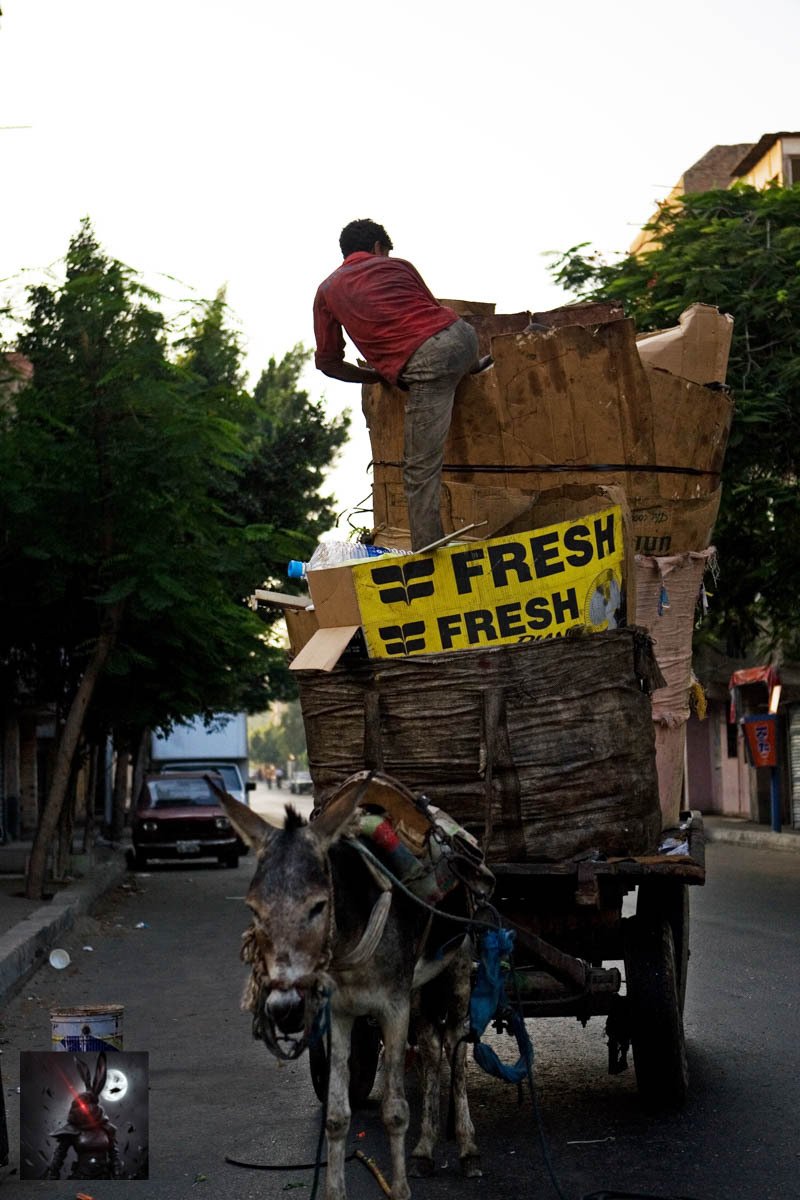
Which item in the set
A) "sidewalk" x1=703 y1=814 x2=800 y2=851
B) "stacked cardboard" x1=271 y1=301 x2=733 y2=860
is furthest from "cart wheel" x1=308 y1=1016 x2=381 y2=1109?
"sidewalk" x1=703 y1=814 x2=800 y2=851

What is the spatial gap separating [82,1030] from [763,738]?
28.8m

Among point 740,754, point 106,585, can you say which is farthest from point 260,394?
point 106,585

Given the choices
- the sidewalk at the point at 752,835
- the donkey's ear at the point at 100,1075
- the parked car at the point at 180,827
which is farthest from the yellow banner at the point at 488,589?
the sidewalk at the point at 752,835

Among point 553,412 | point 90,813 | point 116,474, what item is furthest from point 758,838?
point 553,412

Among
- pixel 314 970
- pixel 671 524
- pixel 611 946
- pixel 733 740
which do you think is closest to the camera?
pixel 314 970

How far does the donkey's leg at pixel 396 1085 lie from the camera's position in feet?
17.8

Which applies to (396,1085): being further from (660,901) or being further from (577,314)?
(577,314)

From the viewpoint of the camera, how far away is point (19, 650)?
20.9 metres

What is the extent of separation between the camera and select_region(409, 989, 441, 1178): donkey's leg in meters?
6.21

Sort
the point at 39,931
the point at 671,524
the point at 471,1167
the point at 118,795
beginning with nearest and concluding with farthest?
the point at 471,1167 → the point at 671,524 → the point at 39,931 → the point at 118,795

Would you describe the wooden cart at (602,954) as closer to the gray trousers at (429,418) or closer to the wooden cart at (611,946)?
the wooden cart at (611,946)

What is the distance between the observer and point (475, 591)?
651 centimetres

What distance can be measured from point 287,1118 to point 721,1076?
2.16 m

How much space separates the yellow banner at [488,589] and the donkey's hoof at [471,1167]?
6.46 ft
